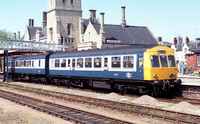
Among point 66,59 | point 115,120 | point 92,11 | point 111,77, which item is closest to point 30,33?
point 92,11

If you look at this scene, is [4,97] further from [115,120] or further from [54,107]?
[115,120]

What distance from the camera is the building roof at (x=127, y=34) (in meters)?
62.9

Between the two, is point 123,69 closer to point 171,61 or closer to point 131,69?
point 131,69

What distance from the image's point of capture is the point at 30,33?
94250mm

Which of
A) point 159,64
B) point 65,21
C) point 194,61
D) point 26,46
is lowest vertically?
point 159,64

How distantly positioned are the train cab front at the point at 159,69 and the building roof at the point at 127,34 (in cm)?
4212

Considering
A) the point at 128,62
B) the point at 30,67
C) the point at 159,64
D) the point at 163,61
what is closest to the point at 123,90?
the point at 128,62

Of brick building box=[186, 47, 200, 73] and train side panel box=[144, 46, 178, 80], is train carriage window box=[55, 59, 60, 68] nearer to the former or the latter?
train side panel box=[144, 46, 178, 80]

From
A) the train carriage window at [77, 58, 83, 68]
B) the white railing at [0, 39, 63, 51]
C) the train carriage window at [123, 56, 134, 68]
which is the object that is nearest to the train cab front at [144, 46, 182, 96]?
the train carriage window at [123, 56, 134, 68]

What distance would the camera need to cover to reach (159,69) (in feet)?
57.3

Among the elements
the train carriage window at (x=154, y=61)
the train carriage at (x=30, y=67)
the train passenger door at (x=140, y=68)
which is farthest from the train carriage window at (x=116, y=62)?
the train carriage at (x=30, y=67)

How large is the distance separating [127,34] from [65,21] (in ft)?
54.0

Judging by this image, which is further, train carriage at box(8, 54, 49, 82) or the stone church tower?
the stone church tower

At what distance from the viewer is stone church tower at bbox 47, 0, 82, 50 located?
67125 millimetres
